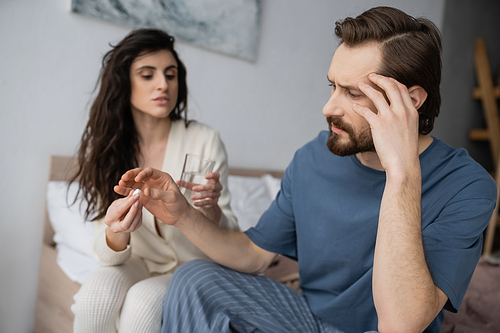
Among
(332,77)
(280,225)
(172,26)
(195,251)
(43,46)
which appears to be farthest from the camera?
(172,26)

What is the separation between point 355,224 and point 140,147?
0.89 meters

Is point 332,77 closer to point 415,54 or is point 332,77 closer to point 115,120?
point 415,54

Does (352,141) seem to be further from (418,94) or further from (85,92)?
(85,92)

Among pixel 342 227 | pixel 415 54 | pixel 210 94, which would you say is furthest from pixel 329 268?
pixel 210 94

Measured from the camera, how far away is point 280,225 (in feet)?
4.14

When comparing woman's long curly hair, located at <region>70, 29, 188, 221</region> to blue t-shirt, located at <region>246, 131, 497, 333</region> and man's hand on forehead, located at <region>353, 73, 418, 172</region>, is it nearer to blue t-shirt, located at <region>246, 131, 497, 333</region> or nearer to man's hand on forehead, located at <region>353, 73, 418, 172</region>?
blue t-shirt, located at <region>246, 131, 497, 333</region>

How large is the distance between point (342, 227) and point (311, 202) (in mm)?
126

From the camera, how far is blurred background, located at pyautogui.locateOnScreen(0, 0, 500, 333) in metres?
1.72

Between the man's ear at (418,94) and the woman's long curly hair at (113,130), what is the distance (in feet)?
3.12

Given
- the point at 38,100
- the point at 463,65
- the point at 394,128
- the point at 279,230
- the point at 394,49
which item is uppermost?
the point at 463,65

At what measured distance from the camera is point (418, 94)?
3.44ft

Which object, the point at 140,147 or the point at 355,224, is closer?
the point at 355,224

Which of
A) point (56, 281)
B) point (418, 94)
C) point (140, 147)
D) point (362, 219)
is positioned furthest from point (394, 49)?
point (56, 281)

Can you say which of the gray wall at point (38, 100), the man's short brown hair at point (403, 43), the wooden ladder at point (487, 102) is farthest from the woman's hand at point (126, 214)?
the wooden ladder at point (487, 102)
